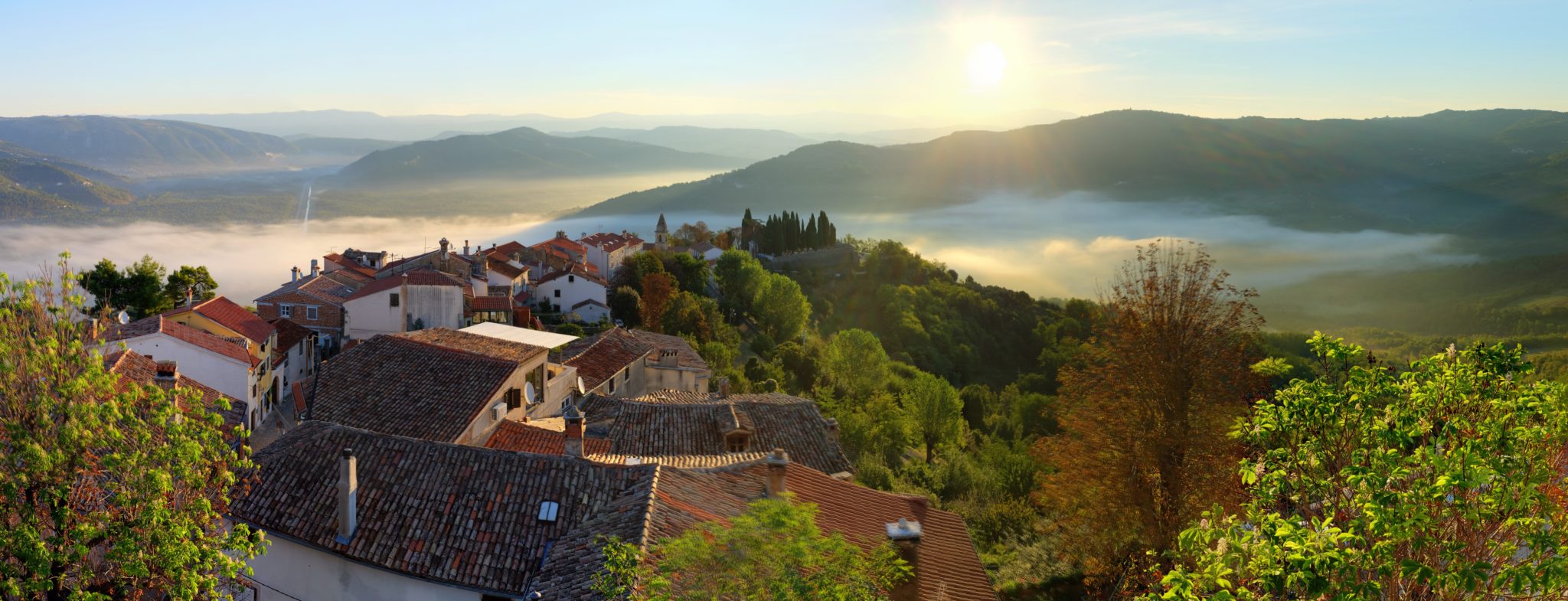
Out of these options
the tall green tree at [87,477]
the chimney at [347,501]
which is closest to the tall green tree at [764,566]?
the tall green tree at [87,477]

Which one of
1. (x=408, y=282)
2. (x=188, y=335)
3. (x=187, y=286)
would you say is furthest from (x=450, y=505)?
(x=187, y=286)

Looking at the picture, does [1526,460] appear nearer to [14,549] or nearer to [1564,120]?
[14,549]

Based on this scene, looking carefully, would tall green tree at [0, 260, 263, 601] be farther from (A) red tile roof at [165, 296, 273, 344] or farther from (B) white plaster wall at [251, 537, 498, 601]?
(A) red tile roof at [165, 296, 273, 344]

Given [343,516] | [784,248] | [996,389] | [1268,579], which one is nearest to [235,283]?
[784,248]

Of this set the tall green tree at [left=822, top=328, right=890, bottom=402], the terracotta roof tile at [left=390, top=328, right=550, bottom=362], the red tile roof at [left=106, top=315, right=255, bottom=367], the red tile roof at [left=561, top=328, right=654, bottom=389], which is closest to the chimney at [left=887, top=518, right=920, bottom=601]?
the terracotta roof tile at [left=390, top=328, right=550, bottom=362]

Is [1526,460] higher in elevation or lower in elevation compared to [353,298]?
higher

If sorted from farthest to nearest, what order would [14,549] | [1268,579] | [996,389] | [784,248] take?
[784,248], [996,389], [14,549], [1268,579]

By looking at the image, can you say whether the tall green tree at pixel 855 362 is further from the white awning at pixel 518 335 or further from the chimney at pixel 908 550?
the chimney at pixel 908 550
